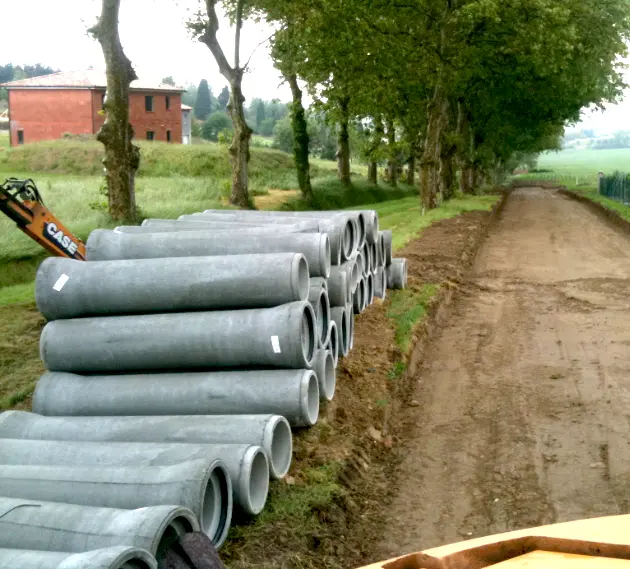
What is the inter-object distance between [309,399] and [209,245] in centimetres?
193

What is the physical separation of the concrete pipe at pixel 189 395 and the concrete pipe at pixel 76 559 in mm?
3257

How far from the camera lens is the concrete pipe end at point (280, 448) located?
257 inches

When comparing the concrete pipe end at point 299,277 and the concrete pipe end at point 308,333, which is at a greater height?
the concrete pipe end at point 299,277

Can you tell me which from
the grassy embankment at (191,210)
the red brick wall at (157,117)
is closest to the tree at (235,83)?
the grassy embankment at (191,210)

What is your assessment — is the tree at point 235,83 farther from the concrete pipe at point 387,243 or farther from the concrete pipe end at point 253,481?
the concrete pipe end at point 253,481

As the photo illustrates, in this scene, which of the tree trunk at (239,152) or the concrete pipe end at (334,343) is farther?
the tree trunk at (239,152)

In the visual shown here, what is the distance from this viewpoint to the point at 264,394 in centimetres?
717

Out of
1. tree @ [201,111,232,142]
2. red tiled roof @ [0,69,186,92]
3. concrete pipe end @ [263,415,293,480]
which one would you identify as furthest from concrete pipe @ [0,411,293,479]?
tree @ [201,111,232,142]

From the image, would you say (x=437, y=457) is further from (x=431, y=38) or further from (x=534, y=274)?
(x=431, y=38)

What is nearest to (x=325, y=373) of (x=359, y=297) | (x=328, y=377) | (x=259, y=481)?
(x=328, y=377)

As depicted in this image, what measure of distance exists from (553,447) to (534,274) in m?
9.96

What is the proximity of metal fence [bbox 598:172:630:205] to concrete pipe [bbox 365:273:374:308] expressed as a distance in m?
28.4

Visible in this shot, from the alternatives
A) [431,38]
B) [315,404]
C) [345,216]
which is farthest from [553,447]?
[431,38]

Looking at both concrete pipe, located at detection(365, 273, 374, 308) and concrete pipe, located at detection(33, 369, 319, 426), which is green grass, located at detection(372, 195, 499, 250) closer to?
concrete pipe, located at detection(365, 273, 374, 308)
